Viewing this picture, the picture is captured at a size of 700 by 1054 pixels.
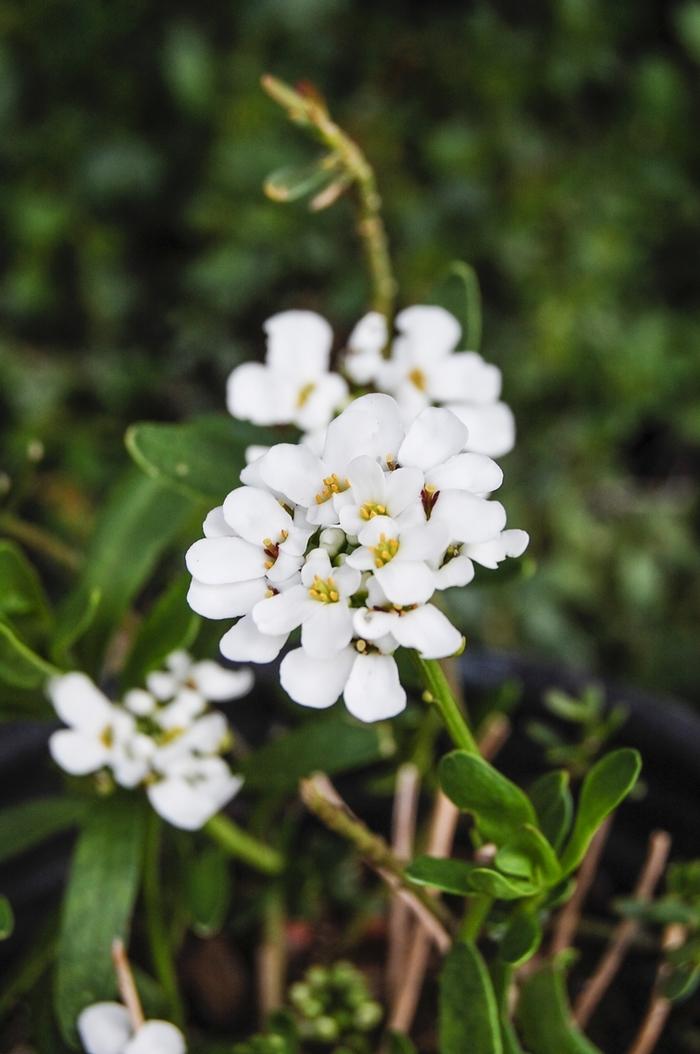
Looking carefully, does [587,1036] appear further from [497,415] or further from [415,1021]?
[497,415]

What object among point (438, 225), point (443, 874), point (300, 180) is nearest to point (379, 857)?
point (443, 874)

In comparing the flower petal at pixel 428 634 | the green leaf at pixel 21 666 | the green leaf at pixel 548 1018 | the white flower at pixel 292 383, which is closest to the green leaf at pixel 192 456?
the white flower at pixel 292 383

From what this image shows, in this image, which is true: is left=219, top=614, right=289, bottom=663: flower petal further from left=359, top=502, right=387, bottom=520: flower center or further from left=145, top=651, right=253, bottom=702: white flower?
left=145, top=651, right=253, bottom=702: white flower

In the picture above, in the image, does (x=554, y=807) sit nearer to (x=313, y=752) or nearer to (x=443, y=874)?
(x=443, y=874)

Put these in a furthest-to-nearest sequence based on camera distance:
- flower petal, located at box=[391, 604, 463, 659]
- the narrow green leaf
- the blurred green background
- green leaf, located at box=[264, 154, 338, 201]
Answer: the blurred green background < green leaf, located at box=[264, 154, 338, 201] < the narrow green leaf < flower petal, located at box=[391, 604, 463, 659]

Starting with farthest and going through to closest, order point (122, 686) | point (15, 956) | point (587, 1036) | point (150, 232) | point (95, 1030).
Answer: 1. point (150, 232)
2. point (15, 956)
3. point (587, 1036)
4. point (122, 686)
5. point (95, 1030)

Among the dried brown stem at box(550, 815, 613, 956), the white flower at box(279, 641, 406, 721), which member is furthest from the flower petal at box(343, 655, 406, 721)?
the dried brown stem at box(550, 815, 613, 956)

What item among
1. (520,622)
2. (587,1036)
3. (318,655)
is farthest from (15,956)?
(520,622)
